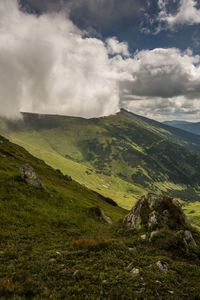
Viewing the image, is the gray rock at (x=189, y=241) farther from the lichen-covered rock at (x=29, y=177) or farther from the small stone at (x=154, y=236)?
the lichen-covered rock at (x=29, y=177)

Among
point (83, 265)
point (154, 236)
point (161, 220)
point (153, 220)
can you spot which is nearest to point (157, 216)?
point (161, 220)

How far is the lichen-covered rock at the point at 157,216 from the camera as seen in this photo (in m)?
22.0

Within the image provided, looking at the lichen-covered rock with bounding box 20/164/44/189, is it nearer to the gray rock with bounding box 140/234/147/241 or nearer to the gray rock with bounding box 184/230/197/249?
the gray rock with bounding box 140/234/147/241

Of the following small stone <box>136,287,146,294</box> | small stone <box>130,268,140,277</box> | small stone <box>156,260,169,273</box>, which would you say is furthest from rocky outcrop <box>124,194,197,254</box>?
small stone <box>136,287,146,294</box>

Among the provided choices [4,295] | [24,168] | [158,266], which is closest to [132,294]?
[158,266]

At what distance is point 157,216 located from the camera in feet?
74.4

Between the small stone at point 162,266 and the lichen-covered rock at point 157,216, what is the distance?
7.28 m

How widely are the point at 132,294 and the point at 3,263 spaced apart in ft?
32.9

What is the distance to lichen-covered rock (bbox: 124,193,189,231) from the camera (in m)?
22.0

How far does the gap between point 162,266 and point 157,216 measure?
31.8 ft

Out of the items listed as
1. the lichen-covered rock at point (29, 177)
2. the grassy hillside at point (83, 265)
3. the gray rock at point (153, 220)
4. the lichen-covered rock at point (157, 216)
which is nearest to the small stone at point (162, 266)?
the grassy hillside at point (83, 265)

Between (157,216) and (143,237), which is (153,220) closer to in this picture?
(157,216)

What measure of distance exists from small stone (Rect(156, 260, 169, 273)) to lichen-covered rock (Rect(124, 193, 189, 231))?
23.9 ft

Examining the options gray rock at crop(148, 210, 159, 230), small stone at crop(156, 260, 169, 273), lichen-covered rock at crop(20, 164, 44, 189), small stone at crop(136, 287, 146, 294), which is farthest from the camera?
lichen-covered rock at crop(20, 164, 44, 189)
